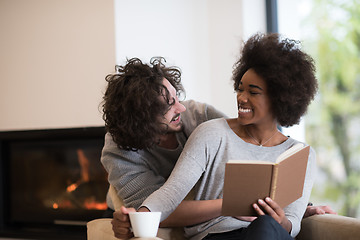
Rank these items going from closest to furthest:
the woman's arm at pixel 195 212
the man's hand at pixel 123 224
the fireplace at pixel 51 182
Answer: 1. the man's hand at pixel 123 224
2. the woman's arm at pixel 195 212
3. the fireplace at pixel 51 182

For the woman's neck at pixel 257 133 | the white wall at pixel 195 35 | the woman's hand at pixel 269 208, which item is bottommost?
the woman's hand at pixel 269 208

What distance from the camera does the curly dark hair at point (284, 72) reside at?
1709 mm

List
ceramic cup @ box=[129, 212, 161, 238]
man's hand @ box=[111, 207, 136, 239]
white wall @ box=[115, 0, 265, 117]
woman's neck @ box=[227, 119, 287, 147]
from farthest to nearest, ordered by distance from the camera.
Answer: white wall @ box=[115, 0, 265, 117] < woman's neck @ box=[227, 119, 287, 147] < man's hand @ box=[111, 207, 136, 239] < ceramic cup @ box=[129, 212, 161, 238]

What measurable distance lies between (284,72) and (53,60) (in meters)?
1.99

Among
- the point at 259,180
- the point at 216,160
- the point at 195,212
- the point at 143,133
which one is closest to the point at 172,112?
the point at 143,133

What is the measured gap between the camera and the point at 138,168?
186cm

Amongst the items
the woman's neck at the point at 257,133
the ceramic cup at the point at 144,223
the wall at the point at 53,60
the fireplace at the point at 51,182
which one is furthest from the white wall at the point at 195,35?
the ceramic cup at the point at 144,223

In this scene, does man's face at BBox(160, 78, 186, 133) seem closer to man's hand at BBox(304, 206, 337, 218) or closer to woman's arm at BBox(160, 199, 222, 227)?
woman's arm at BBox(160, 199, 222, 227)

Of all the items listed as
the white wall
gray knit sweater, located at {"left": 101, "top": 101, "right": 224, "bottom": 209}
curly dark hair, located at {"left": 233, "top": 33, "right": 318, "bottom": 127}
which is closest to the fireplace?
the white wall

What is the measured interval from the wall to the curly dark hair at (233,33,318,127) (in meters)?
1.46

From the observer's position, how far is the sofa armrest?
5.61 ft

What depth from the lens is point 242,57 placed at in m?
1.86

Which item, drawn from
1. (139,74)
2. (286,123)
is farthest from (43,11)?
(286,123)

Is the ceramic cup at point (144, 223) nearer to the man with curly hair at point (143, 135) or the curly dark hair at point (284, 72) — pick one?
the man with curly hair at point (143, 135)
